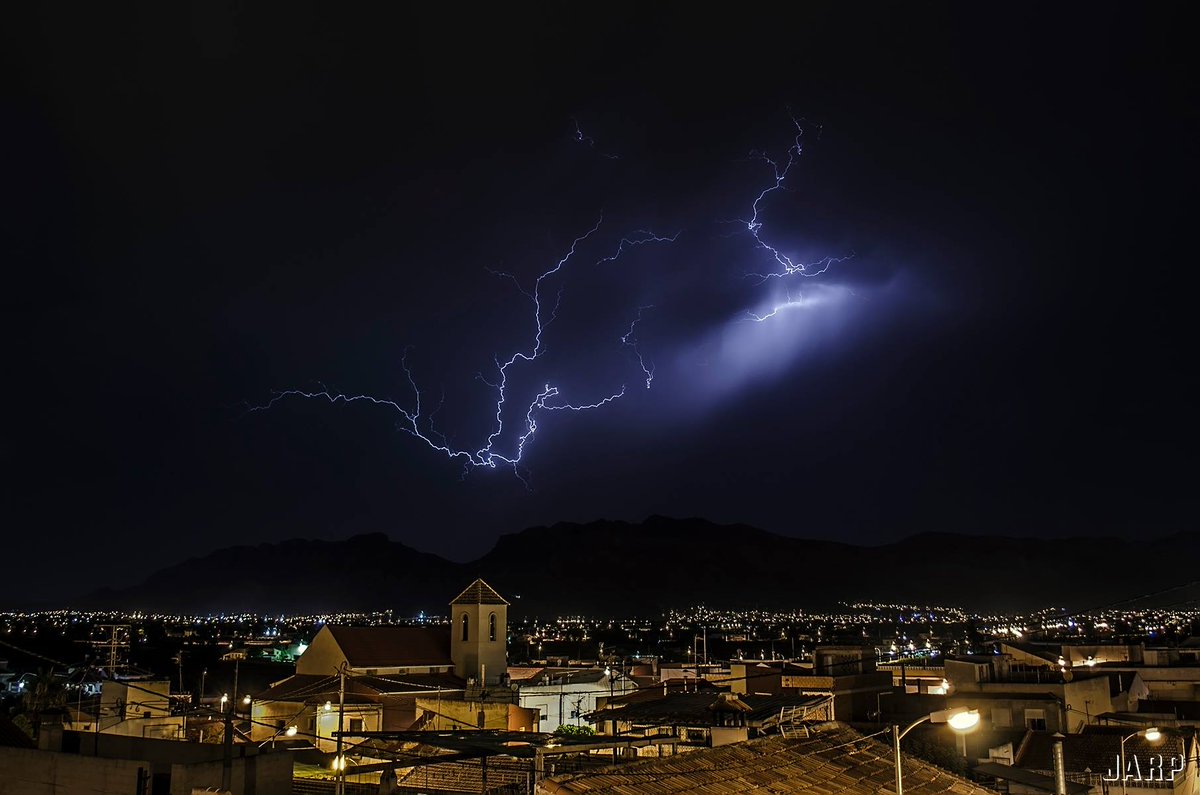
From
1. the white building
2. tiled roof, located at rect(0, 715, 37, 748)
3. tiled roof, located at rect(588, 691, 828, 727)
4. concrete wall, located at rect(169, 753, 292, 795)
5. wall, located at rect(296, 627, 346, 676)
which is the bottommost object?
the white building

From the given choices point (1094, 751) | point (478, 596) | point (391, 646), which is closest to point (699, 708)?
point (1094, 751)

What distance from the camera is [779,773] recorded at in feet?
46.6

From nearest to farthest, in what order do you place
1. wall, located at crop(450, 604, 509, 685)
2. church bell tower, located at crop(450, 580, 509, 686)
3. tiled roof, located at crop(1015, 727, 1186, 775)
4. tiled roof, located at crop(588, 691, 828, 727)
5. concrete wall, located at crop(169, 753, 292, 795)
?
concrete wall, located at crop(169, 753, 292, 795) → tiled roof, located at crop(1015, 727, 1186, 775) → tiled roof, located at crop(588, 691, 828, 727) → wall, located at crop(450, 604, 509, 685) → church bell tower, located at crop(450, 580, 509, 686)

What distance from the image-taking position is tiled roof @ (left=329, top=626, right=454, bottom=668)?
164 feet

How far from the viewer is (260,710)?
4041 centimetres

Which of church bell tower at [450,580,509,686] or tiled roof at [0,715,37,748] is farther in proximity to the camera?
church bell tower at [450,580,509,686]

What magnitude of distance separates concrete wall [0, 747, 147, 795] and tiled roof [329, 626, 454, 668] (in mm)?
34958

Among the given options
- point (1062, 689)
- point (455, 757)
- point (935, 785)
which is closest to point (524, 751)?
point (455, 757)

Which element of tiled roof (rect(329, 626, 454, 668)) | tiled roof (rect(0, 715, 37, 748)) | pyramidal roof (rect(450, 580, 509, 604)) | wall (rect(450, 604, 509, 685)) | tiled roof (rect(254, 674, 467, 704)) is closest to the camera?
tiled roof (rect(0, 715, 37, 748))

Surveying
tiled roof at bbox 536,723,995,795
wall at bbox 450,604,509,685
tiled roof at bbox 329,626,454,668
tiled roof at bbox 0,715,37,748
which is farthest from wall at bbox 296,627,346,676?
tiled roof at bbox 536,723,995,795

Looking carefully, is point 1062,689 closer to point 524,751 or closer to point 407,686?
point 524,751

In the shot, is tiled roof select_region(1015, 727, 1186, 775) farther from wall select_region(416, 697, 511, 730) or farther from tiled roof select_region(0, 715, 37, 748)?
tiled roof select_region(0, 715, 37, 748)

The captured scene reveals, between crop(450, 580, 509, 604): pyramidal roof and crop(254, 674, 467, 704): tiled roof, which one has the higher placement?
crop(450, 580, 509, 604): pyramidal roof

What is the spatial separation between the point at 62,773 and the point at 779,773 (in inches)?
402
